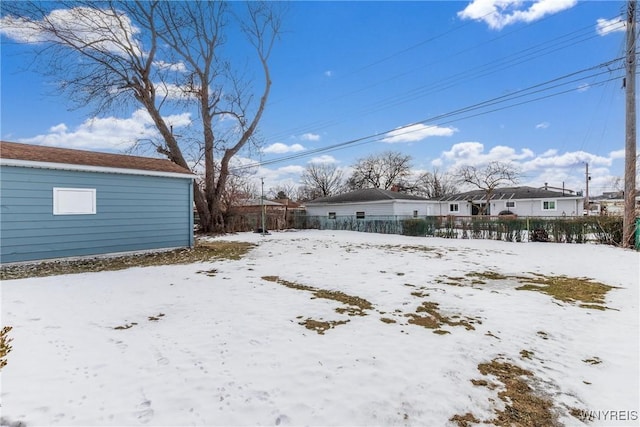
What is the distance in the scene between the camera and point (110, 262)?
25.3ft


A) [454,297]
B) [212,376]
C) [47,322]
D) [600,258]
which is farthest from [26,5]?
[600,258]

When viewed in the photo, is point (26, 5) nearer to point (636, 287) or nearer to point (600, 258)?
point (636, 287)

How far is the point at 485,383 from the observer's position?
243 cm

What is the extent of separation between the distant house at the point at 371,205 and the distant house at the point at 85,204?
1338 centimetres

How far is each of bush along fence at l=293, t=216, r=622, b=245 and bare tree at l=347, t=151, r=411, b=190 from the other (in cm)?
2196

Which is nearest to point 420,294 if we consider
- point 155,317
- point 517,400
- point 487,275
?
point 487,275

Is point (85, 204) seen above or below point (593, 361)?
above

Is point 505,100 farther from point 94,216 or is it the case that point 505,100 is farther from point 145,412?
point 145,412

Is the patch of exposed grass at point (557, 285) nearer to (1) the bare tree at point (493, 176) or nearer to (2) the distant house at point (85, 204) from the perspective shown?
(2) the distant house at point (85, 204)

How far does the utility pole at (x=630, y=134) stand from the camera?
10.3 meters

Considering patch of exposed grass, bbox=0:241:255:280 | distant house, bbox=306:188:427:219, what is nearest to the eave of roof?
patch of exposed grass, bbox=0:241:255:280

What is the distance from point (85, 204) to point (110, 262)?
1.68 metres

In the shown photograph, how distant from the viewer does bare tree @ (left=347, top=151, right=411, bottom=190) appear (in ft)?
125

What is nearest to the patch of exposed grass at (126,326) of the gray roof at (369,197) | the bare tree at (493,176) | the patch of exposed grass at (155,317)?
the patch of exposed grass at (155,317)
